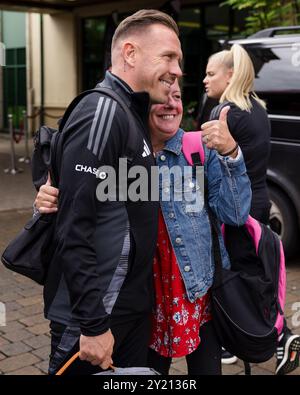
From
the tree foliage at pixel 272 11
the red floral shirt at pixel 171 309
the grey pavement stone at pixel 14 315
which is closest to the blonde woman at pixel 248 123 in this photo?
the red floral shirt at pixel 171 309

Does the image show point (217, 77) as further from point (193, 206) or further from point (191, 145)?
point (193, 206)

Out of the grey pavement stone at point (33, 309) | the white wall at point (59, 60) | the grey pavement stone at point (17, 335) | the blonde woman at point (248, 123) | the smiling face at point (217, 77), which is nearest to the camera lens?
the blonde woman at point (248, 123)

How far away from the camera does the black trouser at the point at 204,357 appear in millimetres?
2471

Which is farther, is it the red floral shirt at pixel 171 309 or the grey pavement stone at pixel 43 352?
the grey pavement stone at pixel 43 352

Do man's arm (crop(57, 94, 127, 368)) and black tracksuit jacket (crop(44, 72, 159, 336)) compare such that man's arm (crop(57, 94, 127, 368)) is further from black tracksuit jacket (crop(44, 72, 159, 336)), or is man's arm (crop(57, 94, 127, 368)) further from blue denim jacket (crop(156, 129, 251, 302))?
blue denim jacket (crop(156, 129, 251, 302))

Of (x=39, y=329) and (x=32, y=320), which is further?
(x=32, y=320)

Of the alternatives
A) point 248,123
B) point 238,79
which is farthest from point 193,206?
point 238,79

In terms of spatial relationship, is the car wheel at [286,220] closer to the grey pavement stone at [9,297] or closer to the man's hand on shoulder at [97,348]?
the grey pavement stone at [9,297]

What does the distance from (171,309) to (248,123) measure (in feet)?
5.36

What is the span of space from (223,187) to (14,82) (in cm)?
1930

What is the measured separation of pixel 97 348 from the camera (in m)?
1.90

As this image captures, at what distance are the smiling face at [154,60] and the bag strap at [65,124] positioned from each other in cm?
13

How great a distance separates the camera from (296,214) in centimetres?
594

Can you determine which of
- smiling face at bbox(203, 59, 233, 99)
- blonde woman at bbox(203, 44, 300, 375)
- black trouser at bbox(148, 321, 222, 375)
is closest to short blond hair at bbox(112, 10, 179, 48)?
black trouser at bbox(148, 321, 222, 375)
